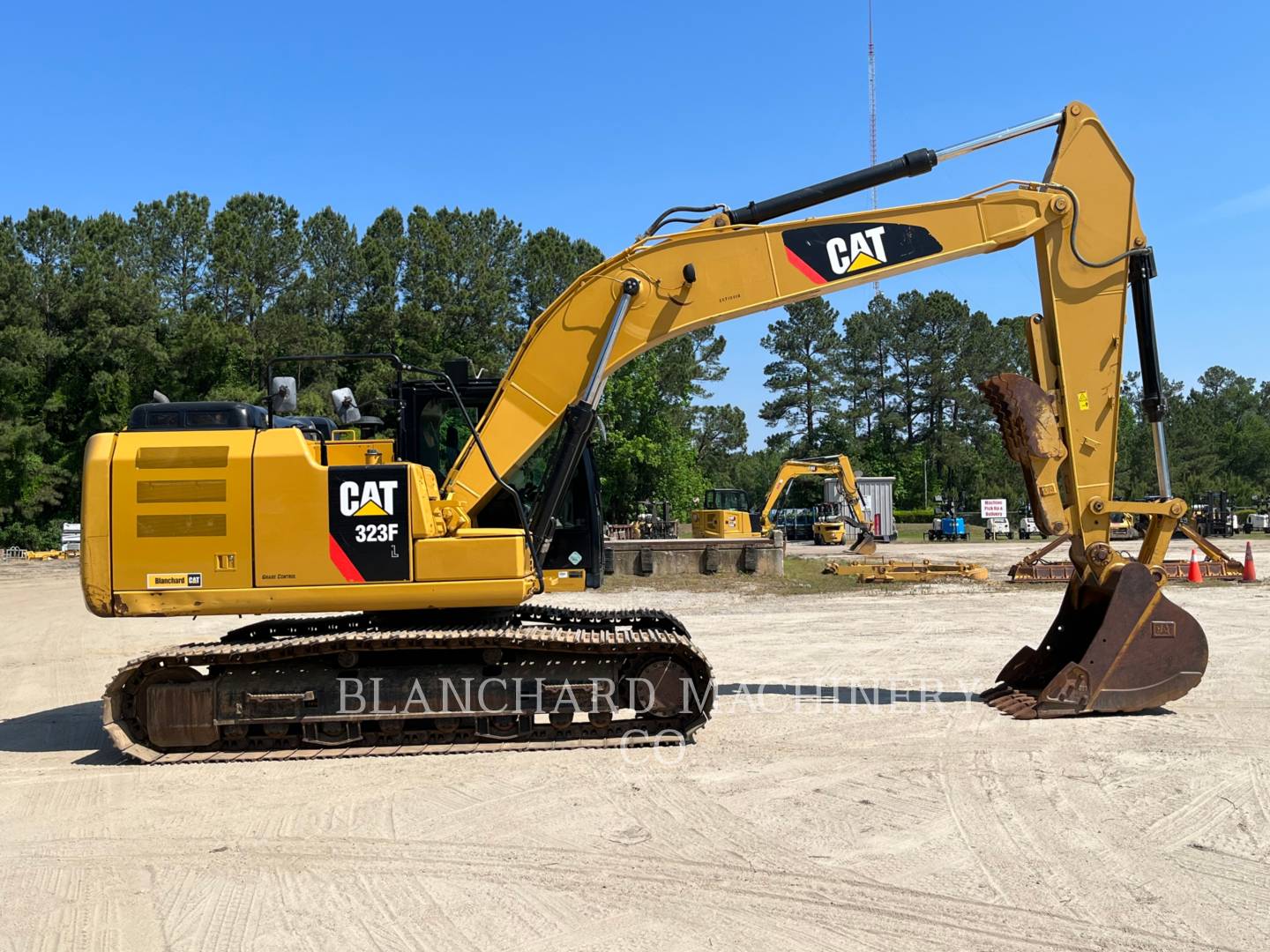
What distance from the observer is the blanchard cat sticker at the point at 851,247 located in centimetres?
865

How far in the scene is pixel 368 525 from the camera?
7.59m

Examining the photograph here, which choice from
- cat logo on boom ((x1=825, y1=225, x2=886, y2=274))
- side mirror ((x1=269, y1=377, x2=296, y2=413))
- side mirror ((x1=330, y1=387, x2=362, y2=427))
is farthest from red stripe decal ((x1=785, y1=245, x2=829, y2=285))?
side mirror ((x1=269, y1=377, x2=296, y2=413))

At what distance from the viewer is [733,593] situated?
20.8m

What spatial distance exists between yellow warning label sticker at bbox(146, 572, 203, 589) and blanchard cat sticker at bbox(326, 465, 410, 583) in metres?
1.02

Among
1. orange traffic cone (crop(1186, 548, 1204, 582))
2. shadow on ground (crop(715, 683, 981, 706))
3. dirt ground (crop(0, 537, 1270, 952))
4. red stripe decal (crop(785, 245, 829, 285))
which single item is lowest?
dirt ground (crop(0, 537, 1270, 952))

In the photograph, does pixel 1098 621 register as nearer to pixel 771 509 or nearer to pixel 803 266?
pixel 803 266

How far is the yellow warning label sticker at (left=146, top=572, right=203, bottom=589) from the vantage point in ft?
24.7

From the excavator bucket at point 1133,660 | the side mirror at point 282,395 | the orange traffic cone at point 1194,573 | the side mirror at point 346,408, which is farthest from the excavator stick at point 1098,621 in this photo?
the orange traffic cone at point 1194,573

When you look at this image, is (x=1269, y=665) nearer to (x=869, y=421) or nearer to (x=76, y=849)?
(x=76, y=849)

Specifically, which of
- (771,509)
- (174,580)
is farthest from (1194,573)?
(174,580)

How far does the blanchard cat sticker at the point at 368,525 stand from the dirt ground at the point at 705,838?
4.80 feet

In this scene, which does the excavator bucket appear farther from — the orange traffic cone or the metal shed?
the metal shed

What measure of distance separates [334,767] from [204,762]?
105 centimetres

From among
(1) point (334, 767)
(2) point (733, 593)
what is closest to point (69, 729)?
(1) point (334, 767)
